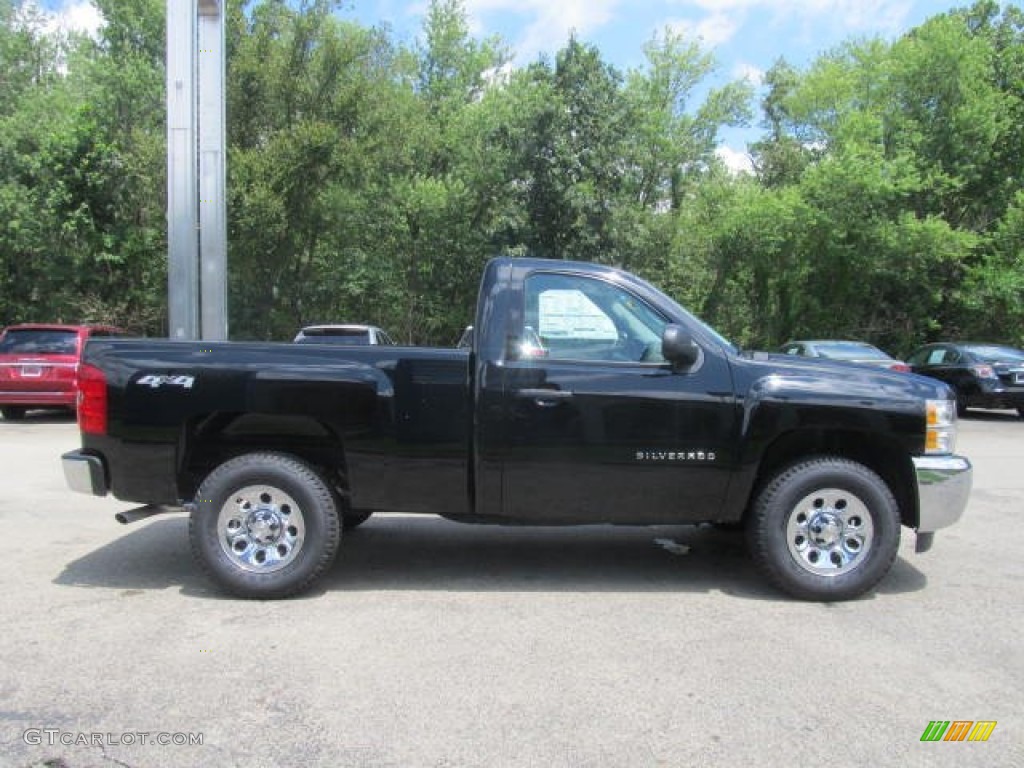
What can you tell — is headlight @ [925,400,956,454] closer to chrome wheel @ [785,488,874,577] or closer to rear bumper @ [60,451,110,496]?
chrome wheel @ [785,488,874,577]

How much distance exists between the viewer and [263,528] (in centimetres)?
485

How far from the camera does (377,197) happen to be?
24.4 meters

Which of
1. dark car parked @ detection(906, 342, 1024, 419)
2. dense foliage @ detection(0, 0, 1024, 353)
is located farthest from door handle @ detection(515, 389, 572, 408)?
dense foliage @ detection(0, 0, 1024, 353)

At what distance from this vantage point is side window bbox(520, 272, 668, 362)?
4957mm

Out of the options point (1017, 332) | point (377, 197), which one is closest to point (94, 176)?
point (377, 197)

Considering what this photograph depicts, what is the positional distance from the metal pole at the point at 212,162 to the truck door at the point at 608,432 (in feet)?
33.0

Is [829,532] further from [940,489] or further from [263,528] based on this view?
[263,528]

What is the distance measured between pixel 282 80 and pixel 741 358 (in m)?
20.6

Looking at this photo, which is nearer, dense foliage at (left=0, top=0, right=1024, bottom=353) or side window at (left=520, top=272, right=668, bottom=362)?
side window at (left=520, top=272, right=668, bottom=362)

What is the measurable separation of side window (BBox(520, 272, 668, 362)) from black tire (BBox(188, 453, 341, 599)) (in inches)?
64.3

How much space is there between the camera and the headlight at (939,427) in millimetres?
4906

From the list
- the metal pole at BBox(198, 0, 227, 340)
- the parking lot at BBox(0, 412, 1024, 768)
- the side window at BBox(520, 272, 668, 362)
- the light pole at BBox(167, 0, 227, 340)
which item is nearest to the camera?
the parking lot at BBox(0, 412, 1024, 768)

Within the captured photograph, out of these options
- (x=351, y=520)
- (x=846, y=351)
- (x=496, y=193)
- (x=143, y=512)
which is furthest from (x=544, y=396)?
(x=496, y=193)

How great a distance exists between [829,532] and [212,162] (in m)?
11.9
